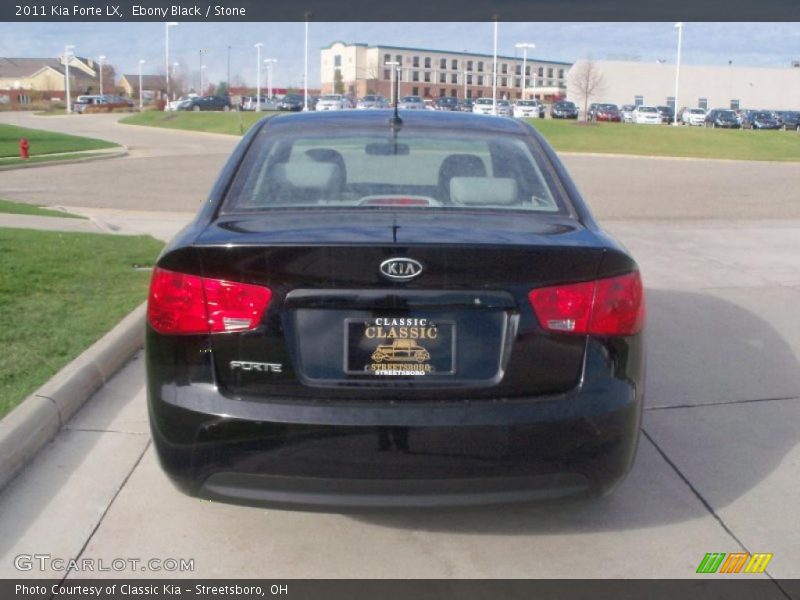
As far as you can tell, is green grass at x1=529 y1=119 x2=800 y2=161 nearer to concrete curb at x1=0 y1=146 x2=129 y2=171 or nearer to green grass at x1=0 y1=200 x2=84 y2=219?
concrete curb at x1=0 y1=146 x2=129 y2=171

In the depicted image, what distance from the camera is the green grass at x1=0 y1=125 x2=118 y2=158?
3012cm

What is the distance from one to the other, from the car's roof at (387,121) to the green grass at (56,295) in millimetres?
2017

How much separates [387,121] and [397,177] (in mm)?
358

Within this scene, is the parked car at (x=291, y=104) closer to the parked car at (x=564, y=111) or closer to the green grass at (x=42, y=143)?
the parked car at (x=564, y=111)

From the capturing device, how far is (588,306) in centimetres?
346

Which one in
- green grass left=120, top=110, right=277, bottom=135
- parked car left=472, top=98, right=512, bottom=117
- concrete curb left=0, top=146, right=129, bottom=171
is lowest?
concrete curb left=0, top=146, right=129, bottom=171

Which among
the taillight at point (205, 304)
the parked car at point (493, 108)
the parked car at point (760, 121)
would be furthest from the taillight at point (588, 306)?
the parked car at point (760, 121)

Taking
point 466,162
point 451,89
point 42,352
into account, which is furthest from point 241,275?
point 451,89

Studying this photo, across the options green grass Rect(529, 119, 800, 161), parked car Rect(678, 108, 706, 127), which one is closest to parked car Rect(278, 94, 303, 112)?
green grass Rect(529, 119, 800, 161)

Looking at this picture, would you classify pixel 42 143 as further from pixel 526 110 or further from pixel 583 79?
pixel 583 79

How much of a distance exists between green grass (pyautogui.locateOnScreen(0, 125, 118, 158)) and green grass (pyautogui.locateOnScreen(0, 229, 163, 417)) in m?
17.7

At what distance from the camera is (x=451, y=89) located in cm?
10631
